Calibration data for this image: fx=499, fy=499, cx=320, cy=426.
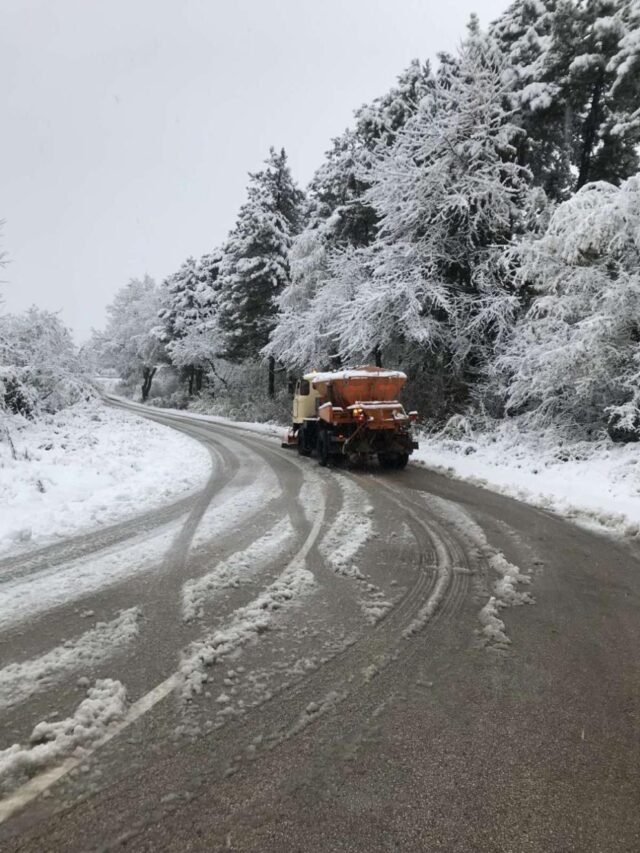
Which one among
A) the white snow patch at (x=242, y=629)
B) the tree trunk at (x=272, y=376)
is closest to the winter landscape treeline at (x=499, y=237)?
the tree trunk at (x=272, y=376)

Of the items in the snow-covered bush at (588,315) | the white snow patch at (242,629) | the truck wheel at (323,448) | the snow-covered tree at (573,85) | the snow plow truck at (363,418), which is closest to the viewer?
the white snow patch at (242,629)

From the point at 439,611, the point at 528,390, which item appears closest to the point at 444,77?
the point at 528,390

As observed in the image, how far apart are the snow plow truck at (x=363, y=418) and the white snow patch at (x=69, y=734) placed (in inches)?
362

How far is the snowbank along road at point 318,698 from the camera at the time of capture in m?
2.04

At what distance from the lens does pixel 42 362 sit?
1947 centimetres

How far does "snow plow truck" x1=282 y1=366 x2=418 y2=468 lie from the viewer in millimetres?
11773

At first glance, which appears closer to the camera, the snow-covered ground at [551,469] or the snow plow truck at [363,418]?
the snow-covered ground at [551,469]

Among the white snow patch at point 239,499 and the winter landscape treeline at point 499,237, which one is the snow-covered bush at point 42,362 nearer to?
the winter landscape treeline at point 499,237

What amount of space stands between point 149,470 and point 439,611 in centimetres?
826

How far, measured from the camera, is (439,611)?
406 centimetres

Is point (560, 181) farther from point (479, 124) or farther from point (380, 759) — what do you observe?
point (380, 759)

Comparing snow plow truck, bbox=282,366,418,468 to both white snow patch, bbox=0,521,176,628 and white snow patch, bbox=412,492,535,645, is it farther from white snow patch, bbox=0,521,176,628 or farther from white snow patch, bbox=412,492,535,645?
white snow patch, bbox=0,521,176,628

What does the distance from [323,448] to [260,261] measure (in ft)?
66.2

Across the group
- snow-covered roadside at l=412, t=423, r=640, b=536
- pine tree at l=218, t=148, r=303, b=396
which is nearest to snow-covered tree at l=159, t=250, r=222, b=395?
pine tree at l=218, t=148, r=303, b=396
